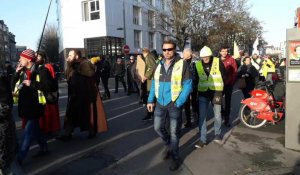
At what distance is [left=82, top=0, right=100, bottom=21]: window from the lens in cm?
3375

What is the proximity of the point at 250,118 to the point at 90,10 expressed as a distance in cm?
2837

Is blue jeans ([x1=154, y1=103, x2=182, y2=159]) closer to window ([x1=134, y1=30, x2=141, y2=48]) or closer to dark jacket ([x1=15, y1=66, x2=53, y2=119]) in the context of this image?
dark jacket ([x1=15, y1=66, x2=53, y2=119])

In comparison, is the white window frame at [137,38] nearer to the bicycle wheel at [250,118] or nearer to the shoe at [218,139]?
the bicycle wheel at [250,118]

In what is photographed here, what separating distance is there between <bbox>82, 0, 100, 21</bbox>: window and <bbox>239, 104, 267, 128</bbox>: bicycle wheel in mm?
27418

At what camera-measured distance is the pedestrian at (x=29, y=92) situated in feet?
16.4

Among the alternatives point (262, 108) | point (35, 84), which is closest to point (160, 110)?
point (35, 84)

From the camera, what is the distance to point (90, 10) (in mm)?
34125

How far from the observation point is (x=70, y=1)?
34406 millimetres

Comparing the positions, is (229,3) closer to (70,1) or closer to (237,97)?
(70,1)

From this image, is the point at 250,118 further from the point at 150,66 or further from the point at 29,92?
the point at 29,92

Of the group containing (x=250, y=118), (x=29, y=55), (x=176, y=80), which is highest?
(x=29, y=55)

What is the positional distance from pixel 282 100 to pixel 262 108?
2.54 feet

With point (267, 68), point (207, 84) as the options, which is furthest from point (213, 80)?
point (267, 68)

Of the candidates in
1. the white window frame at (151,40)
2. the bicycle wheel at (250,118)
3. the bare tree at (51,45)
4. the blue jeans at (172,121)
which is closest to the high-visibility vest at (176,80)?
the blue jeans at (172,121)
